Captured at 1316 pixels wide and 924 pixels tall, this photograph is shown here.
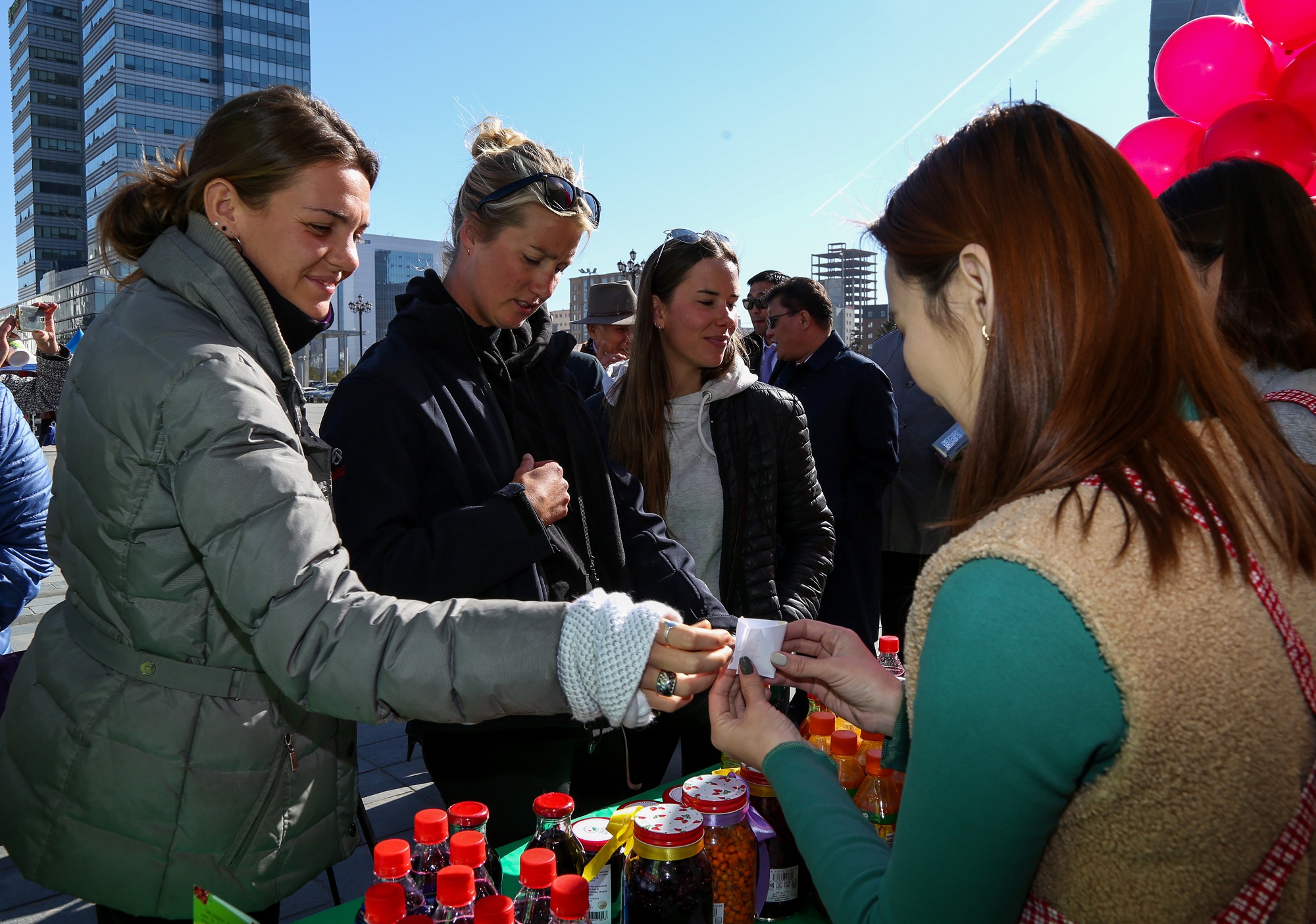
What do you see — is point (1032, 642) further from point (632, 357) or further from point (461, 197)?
point (632, 357)

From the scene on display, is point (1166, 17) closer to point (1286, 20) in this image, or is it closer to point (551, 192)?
point (1286, 20)

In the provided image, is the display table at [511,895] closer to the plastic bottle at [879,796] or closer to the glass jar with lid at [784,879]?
the glass jar with lid at [784,879]

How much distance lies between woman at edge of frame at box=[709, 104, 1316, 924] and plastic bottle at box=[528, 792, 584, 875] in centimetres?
47

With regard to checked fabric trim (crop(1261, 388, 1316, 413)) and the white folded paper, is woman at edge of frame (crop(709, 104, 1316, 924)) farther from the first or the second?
checked fabric trim (crop(1261, 388, 1316, 413))

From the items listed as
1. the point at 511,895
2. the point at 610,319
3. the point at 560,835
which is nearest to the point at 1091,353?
the point at 560,835

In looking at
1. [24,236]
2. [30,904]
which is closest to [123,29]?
[24,236]

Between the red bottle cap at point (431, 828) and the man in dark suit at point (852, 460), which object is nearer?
the red bottle cap at point (431, 828)

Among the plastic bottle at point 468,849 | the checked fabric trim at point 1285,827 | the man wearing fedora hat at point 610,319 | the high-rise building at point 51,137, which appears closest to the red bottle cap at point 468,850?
the plastic bottle at point 468,849

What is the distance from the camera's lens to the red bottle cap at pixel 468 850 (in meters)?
1.17

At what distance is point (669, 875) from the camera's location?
1299 millimetres

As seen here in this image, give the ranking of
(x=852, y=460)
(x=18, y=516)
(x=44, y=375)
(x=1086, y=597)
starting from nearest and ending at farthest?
1. (x=1086, y=597)
2. (x=18, y=516)
3. (x=852, y=460)
4. (x=44, y=375)

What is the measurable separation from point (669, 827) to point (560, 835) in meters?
0.21

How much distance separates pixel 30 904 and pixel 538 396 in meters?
2.64

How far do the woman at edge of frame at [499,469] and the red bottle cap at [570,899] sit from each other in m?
0.70
